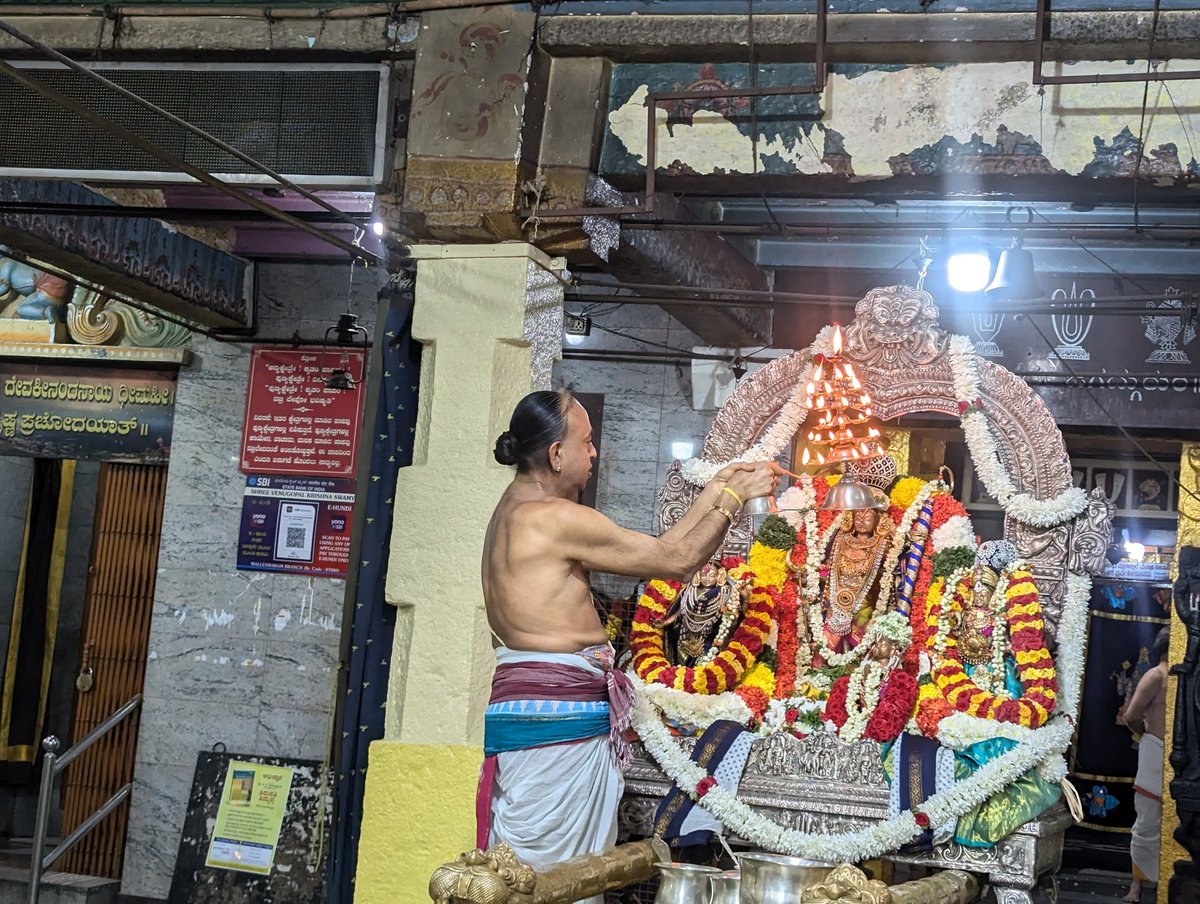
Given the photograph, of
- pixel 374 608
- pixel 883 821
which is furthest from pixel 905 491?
pixel 374 608

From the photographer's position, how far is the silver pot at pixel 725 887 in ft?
11.9

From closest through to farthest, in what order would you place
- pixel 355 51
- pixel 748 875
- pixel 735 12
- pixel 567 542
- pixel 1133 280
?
pixel 748 875, pixel 567 542, pixel 735 12, pixel 355 51, pixel 1133 280

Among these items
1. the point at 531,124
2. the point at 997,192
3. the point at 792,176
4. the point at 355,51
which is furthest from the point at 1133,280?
the point at 355,51

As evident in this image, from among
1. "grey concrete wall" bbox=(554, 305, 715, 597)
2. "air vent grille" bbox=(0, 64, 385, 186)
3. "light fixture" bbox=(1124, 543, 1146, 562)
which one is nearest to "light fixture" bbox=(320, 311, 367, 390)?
"grey concrete wall" bbox=(554, 305, 715, 597)

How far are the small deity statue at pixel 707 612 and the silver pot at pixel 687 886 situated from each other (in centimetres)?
283

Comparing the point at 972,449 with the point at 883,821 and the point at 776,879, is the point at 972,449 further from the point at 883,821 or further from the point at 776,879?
the point at 776,879

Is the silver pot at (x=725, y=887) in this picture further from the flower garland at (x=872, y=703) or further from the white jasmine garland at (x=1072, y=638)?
the white jasmine garland at (x=1072, y=638)

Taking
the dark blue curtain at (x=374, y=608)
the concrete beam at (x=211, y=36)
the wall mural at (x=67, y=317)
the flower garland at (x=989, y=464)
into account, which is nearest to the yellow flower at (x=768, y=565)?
the flower garland at (x=989, y=464)

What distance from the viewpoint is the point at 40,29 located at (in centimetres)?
659

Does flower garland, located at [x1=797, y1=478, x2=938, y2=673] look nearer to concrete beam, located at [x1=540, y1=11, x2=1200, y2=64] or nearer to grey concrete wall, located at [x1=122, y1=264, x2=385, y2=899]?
concrete beam, located at [x1=540, y1=11, x2=1200, y2=64]

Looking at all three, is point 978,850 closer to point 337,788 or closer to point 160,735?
point 337,788

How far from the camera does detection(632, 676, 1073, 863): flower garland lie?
5477 millimetres

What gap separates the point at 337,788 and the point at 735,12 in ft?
12.2

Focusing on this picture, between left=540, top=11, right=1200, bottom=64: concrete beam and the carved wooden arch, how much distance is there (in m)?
1.31
